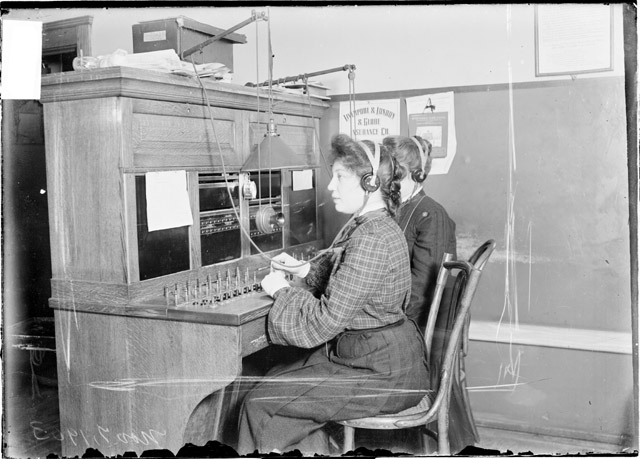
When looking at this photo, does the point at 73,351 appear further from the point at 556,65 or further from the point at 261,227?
the point at 556,65

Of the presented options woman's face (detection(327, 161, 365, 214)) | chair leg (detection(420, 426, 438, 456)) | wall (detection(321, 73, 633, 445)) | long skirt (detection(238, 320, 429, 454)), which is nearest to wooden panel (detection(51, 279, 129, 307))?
long skirt (detection(238, 320, 429, 454))

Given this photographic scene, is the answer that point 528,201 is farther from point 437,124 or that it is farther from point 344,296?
point 344,296

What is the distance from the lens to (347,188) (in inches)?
81.7

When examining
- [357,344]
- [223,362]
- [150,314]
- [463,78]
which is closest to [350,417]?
[357,344]

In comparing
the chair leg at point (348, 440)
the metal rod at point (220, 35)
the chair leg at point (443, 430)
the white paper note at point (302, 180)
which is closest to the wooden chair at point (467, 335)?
the chair leg at point (443, 430)

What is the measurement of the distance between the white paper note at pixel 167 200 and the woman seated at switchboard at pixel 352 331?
54 centimetres

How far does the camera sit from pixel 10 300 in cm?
199

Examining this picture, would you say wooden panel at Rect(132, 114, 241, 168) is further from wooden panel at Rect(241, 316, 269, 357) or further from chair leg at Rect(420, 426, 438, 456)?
chair leg at Rect(420, 426, 438, 456)

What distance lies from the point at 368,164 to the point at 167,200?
33.1 inches

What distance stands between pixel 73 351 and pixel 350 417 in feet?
3.44

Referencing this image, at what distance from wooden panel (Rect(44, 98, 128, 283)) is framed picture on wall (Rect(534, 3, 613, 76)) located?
1.63 metres

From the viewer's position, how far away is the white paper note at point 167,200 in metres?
2.31

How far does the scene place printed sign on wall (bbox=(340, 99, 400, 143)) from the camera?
3209 mm

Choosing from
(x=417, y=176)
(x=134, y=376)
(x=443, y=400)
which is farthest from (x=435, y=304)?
(x=134, y=376)
